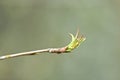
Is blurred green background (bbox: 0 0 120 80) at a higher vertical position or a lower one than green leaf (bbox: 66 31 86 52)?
higher

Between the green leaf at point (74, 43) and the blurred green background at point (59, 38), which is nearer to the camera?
the green leaf at point (74, 43)

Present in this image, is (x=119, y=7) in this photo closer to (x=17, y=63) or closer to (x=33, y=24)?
(x=33, y=24)

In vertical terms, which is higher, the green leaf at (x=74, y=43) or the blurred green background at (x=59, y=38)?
the blurred green background at (x=59, y=38)

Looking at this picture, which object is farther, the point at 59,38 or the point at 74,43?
the point at 59,38

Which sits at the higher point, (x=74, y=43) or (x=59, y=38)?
(x=59, y=38)

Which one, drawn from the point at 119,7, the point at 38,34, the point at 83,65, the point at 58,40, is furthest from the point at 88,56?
the point at 119,7

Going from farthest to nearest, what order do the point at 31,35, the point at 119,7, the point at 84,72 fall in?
the point at 119,7 → the point at 31,35 → the point at 84,72

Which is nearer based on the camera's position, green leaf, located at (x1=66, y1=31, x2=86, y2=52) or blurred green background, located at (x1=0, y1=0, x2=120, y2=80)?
green leaf, located at (x1=66, y1=31, x2=86, y2=52)

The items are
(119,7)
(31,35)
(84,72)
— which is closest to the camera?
(84,72)
